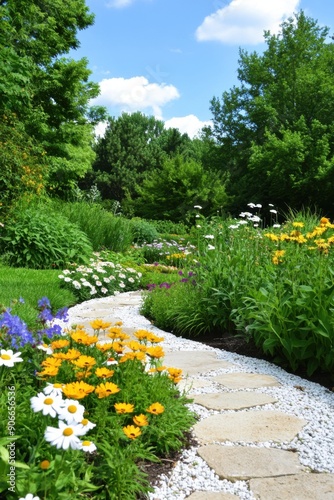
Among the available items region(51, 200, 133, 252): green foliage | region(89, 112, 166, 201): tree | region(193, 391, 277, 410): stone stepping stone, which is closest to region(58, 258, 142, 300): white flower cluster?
region(51, 200, 133, 252): green foliage

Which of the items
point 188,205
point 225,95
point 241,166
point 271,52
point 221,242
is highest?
point 271,52

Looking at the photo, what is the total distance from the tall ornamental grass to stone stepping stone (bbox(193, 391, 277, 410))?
0.54 metres

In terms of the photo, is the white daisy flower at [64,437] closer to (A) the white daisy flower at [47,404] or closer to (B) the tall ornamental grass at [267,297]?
(A) the white daisy flower at [47,404]

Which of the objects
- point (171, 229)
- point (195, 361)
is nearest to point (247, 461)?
point (195, 361)

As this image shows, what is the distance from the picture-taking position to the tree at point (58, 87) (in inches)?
529

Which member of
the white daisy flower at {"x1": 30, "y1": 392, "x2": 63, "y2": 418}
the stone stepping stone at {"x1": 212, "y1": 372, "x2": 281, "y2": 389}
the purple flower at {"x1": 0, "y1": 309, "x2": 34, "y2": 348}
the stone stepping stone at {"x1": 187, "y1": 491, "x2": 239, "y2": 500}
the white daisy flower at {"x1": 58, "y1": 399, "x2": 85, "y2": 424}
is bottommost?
the stone stepping stone at {"x1": 187, "y1": 491, "x2": 239, "y2": 500}

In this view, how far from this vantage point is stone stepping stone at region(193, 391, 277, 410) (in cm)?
240

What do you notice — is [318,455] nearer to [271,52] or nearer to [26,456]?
[26,456]

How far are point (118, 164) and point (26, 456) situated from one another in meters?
26.5

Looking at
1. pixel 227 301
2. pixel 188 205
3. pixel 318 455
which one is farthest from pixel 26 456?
pixel 188 205

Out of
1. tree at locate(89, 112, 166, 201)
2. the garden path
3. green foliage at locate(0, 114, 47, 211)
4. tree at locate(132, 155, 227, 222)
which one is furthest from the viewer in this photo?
tree at locate(89, 112, 166, 201)

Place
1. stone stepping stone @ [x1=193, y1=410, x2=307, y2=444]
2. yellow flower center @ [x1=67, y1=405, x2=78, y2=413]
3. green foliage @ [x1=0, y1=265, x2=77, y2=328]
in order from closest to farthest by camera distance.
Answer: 1. yellow flower center @ [x1=67, y1=405, x2=78, y2=413]
2. stone stepping stone @ [x1=193, y1=410, x2=307, y2=444]
3. green foliage @ [x1=0, y1=265, x2=77, y2=328]

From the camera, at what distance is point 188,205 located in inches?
691

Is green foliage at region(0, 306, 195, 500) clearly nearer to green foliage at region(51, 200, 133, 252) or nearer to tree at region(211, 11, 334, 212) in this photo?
green foliage at region(51, 200, 133, 252)
